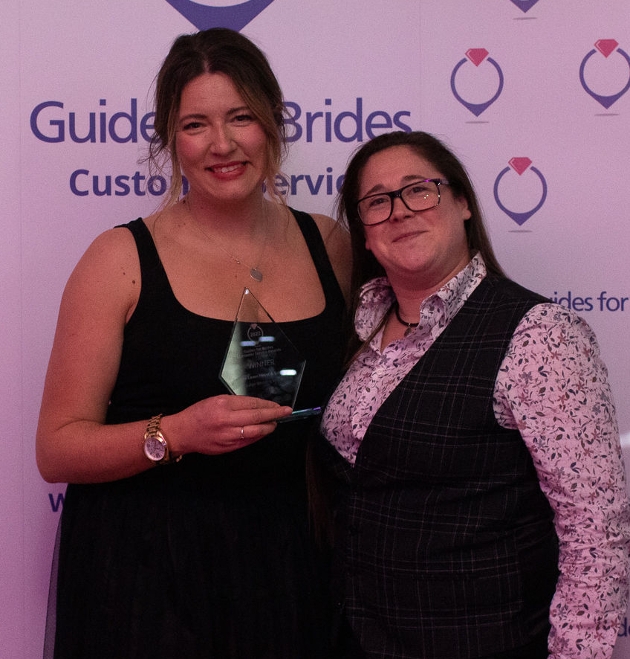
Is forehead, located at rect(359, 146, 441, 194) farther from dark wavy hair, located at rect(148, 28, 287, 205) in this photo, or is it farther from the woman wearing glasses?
dark wavy hair, located at rect(148, 28, 287, 205)

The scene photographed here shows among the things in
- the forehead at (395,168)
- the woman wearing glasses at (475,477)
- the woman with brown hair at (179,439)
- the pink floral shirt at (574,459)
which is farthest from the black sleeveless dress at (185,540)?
the pink floral shirt at (574,459)

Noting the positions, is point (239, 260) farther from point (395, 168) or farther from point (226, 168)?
point (395, 168)

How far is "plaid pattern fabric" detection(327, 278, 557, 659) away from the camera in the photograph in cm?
140

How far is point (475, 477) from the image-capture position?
1.41 metres

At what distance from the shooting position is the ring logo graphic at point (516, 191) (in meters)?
2.16

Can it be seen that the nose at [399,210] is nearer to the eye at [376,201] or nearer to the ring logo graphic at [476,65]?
the eye at [376,201]

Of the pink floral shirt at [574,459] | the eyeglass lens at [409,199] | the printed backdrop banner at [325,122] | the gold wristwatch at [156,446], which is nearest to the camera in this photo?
the pink floral shirt at [574,459]

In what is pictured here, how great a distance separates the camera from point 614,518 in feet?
4.48

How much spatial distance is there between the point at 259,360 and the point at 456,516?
1.41 ft

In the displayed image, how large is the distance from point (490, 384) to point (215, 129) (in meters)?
0.73

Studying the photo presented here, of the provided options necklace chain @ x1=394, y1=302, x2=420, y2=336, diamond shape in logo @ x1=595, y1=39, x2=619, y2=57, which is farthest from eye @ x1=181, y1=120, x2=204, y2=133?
diamond shape in logo @ x1=595, y1=39, x2=619, y2=57

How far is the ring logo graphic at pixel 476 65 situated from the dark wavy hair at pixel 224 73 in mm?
638

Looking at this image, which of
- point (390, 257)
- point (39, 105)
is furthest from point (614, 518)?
point (39, 105)

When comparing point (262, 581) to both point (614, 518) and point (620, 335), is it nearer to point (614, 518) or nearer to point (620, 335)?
point (614, 518)
